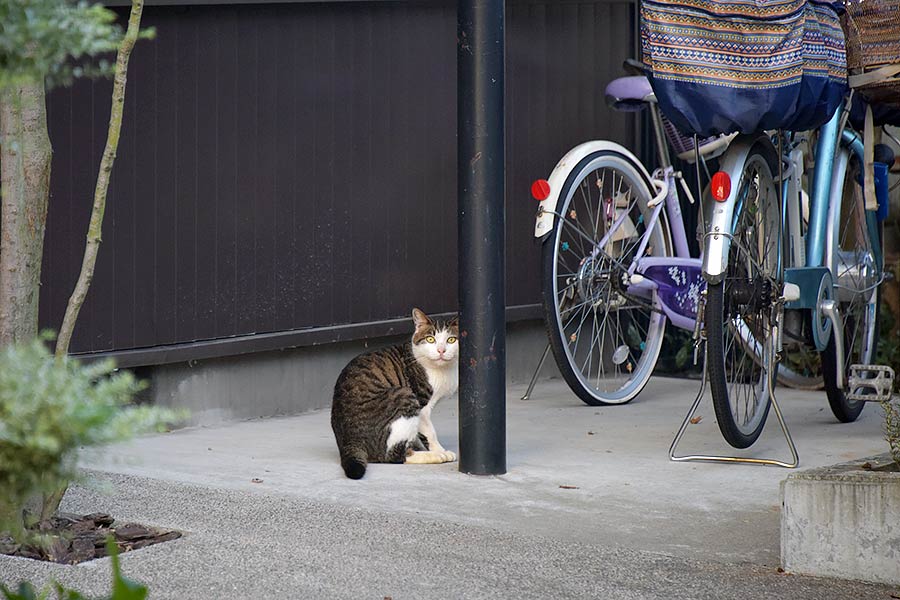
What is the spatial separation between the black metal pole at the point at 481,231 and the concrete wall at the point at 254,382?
63.3 inches

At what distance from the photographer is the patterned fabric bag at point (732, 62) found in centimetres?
429

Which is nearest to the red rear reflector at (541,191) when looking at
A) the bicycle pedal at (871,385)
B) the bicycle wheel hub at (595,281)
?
the bicycle wheel hub at (595,281)

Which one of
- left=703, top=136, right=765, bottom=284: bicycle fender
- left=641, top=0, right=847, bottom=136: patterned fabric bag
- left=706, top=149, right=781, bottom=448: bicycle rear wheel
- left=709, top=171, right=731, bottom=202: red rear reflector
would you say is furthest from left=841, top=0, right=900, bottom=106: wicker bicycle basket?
left=709, top=171, right=731, bottom=202: red rear reflector

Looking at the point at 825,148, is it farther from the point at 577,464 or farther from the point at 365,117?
the point at 365,117

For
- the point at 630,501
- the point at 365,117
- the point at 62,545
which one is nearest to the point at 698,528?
the point at 630,501

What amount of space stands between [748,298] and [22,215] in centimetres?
263

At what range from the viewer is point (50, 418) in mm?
1188

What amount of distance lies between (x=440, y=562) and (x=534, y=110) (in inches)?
167

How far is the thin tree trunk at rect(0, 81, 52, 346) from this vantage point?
10.9 ft

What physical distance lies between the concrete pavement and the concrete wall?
19cm

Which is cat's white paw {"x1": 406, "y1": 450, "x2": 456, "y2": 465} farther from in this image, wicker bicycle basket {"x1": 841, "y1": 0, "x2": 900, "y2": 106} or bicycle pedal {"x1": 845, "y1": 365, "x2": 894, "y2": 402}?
wicker bicycle basket {"x1": 841, "y1": 0, "x2": 900, "y2": 106}

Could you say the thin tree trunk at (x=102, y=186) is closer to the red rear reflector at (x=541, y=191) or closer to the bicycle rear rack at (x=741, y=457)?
the bicycle rear rack at (x=741, y=457)

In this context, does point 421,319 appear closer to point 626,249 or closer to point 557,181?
point 557,181

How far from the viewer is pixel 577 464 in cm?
469
